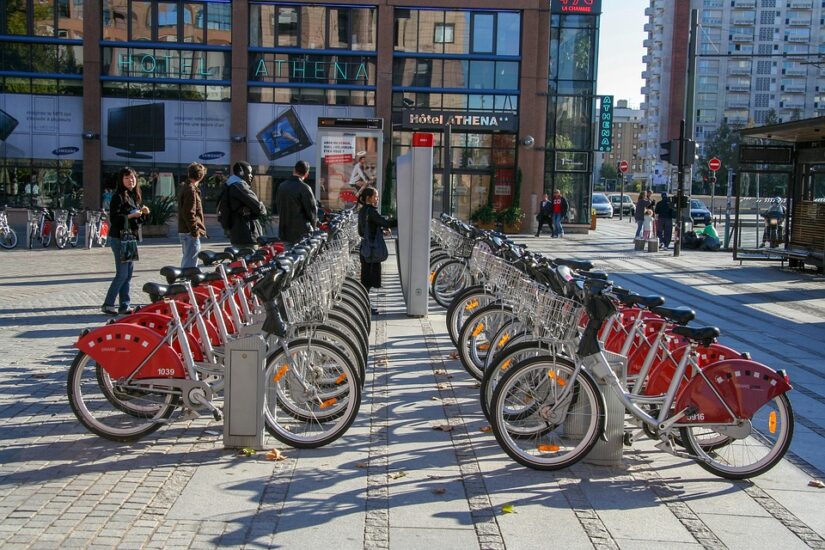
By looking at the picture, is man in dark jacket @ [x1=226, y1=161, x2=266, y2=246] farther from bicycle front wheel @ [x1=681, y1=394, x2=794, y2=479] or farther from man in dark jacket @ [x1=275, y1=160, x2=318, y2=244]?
bicycle front wheel @ [x1=681, y1=394, x2=794, y2=479]

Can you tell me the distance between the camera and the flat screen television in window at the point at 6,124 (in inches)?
1400

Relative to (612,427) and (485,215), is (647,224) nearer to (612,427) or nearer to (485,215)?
(485,215)

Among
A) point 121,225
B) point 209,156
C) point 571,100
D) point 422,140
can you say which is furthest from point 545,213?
point 121,225

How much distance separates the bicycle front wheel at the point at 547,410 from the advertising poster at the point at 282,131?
3108cm

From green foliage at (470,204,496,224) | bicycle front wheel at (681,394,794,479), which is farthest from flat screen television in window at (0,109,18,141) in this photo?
bicycle front wheel at (681,394,794,479)

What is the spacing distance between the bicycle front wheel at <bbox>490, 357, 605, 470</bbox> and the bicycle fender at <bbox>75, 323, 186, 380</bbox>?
2017 mm

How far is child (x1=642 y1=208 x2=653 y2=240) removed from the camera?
28.1m

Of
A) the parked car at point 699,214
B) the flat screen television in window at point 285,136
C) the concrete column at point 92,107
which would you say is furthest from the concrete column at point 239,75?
the parked car at point 699,214

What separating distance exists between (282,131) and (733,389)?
3202 cm

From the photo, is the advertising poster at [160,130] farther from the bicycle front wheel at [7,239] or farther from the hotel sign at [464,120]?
the bicycle front wheel at [7,239]

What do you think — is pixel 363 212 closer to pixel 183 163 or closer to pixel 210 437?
pixel 210 437

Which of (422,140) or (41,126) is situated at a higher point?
(41,126)

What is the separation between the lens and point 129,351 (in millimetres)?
5902

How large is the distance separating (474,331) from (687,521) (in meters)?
3.42
